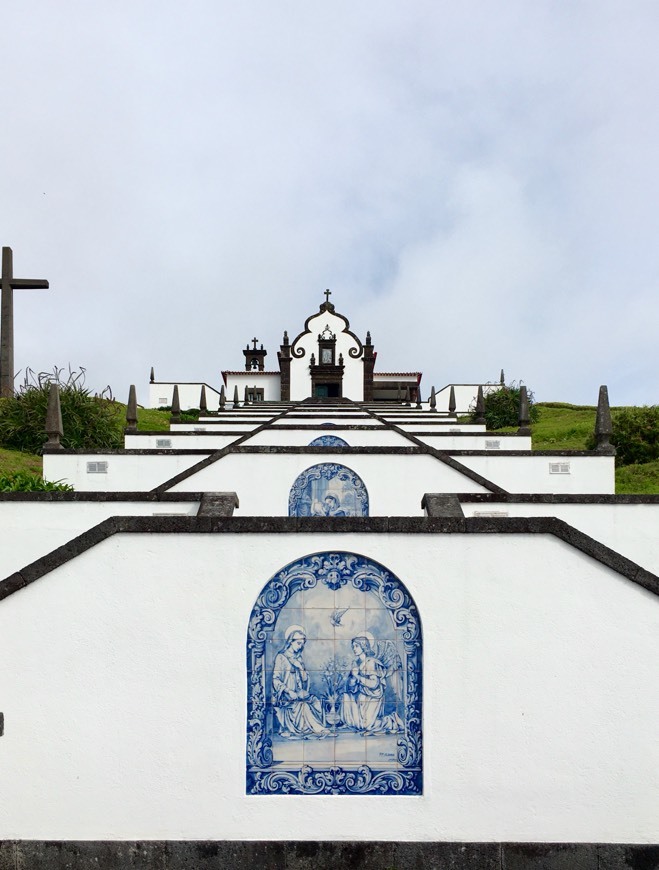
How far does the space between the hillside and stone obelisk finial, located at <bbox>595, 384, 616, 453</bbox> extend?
1.45 metres

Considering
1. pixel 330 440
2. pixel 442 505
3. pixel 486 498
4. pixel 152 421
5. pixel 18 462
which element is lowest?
pixel 442 505

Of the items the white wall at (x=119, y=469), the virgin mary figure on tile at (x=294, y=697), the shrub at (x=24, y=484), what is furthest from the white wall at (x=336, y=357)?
the virgin mary figure on tile at (x=294, y=697)

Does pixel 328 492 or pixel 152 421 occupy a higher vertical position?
pixel 152 421

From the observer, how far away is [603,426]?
1484cm

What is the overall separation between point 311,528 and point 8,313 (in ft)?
69.1

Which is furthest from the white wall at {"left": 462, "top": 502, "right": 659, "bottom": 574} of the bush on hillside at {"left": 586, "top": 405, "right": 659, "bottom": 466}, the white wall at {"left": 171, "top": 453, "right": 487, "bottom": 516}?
the bush on hillside at {"left": 586, "top": 405, "right": 659, "bottom": 466}

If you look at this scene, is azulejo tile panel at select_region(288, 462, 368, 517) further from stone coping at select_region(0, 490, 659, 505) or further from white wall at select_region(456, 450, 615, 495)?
white wall at select_region(456, 450, 615, 495)

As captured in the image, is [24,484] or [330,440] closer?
[24,484]

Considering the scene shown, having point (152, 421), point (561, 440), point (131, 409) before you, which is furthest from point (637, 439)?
point (152, 421)

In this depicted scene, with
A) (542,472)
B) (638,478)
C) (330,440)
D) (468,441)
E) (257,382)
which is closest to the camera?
(330,440)

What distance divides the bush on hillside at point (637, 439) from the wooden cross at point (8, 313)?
21377 mm

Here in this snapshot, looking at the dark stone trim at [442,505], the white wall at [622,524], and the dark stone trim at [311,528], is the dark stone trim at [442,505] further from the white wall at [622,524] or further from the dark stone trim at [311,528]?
the white wall at [622,524]

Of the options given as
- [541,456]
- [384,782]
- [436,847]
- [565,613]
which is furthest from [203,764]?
[541,456]

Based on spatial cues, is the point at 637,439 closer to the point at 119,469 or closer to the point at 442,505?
the point at 119,469
